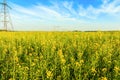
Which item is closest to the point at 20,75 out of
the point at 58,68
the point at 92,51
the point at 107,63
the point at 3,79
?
the point at 3,79

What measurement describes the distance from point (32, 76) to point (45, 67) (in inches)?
17.4

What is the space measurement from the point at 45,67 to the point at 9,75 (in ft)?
2.93

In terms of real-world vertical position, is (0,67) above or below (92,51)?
below

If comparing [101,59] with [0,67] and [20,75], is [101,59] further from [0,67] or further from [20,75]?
[0,67]

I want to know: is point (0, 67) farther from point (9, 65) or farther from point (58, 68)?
point (58, 68)

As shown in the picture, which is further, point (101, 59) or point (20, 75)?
point (101, 59)

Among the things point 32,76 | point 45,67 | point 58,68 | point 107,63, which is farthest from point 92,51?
point 32,76

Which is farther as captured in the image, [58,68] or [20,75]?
[58,68]

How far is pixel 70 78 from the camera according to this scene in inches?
187

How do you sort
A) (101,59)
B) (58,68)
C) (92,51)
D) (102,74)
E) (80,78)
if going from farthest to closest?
(92,51) < (101,59) < (58,68) < (102,74) < (80,78)

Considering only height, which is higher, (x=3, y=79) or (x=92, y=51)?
(x=92, y=51)

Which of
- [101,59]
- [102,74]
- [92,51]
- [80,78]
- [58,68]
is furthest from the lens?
[92,51]

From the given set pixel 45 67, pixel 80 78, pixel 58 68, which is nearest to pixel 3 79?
pixel 45 67

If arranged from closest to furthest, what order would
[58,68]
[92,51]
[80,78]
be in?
[80,78] < [58,68] < [92,51]
